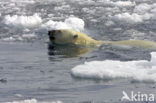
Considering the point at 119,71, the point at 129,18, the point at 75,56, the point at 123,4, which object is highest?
the point at 123,4

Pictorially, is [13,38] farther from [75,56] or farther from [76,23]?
[75,56]

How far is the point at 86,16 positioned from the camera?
16016 millimetres

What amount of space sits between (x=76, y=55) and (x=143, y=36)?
2.94 meters

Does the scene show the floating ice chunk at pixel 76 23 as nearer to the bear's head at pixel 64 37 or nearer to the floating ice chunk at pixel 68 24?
the floating ice chunk at pixel 68 24

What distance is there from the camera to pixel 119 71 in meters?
7.91

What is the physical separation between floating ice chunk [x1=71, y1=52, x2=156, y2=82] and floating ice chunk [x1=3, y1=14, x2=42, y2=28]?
21.1 feet

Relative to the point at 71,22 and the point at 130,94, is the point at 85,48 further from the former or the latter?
the point at 130,94

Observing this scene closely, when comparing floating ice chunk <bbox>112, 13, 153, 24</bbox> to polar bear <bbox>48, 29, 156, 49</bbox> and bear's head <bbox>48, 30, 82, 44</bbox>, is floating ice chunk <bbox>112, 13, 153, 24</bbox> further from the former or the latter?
bear's head <bbox>48, 30, 82, 44</bbox>

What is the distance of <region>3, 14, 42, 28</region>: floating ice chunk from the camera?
14430 mm

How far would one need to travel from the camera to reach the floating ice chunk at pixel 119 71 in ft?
25.0

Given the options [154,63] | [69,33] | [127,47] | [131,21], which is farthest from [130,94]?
[131,21]

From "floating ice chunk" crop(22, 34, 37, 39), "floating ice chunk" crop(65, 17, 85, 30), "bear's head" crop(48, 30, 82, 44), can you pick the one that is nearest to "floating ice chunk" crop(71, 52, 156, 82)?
"bear's head" crop(48, 30, 82, 44)

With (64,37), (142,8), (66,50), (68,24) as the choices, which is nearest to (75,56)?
(66,50)

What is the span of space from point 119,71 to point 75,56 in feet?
9.15
